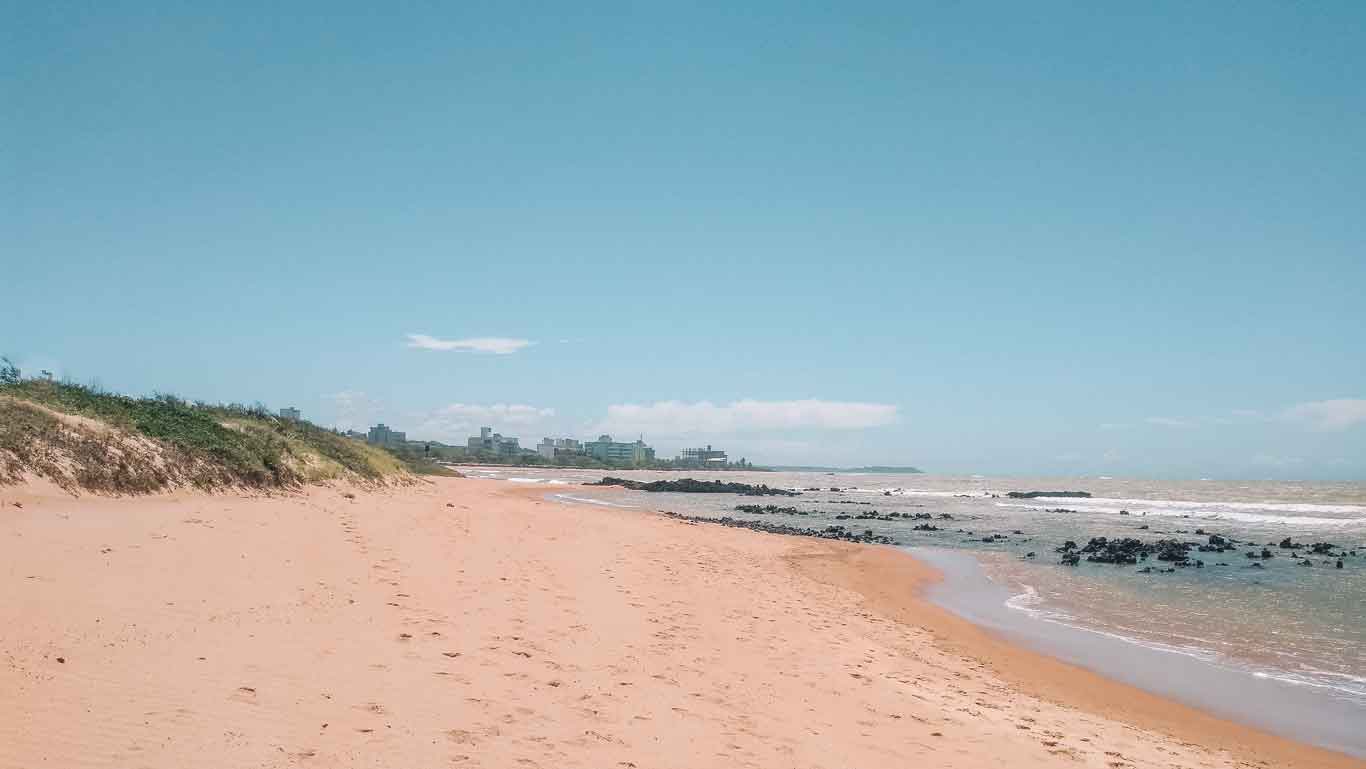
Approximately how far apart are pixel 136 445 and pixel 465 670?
14.0 metres

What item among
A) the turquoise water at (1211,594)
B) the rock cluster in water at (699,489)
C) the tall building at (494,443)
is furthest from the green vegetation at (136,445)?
the tall building at (494,443)

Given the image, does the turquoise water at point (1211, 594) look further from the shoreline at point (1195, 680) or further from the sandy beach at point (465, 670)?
the sandy beach at point (465, 670)

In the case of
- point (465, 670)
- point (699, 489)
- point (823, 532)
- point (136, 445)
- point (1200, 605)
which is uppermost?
point (136, 445)

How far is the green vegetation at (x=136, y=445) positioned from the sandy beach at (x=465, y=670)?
0.95 m

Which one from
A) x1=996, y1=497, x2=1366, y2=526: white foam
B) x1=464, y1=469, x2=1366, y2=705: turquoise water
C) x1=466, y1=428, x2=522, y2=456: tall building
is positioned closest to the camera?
x1=464, y1=469, x2=1366, y2=705: turquoise water

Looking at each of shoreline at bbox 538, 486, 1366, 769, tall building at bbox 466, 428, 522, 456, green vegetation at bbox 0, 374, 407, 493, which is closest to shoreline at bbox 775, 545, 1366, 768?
shoreline at bbox 538, 486, 1366, 769

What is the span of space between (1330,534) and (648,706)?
1664 inches

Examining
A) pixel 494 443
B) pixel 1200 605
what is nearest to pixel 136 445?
pixel 1200 605

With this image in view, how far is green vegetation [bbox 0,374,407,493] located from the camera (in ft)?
46.6

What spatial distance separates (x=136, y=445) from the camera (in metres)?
16.8

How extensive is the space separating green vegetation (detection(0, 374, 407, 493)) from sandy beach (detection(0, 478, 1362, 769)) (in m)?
Answer: 0.95

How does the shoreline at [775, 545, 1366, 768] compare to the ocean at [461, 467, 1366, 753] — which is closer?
the shoreline at [775, 545, 1366, 768]

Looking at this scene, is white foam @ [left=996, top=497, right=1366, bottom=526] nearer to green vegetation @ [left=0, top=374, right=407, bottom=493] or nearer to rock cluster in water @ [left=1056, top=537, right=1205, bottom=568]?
rock cluster in water @ [left=1056, top=537, right=1205, bottom=568]

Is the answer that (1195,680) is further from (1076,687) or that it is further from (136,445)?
(136,445)
